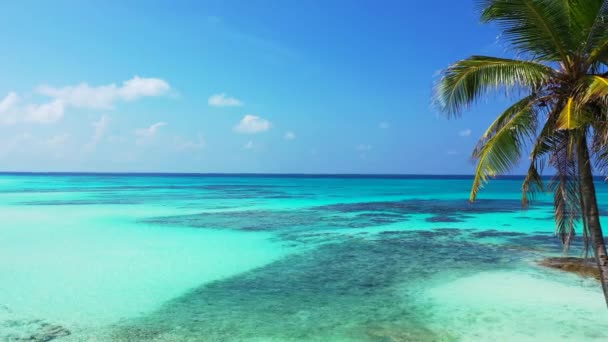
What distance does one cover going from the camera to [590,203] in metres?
4.42

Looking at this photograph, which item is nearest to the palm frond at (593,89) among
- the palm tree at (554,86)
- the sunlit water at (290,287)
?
the palm tree at (554,86)

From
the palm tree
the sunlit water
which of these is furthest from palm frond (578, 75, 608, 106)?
the sunlit water

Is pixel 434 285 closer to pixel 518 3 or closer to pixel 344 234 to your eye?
pixel 518 3

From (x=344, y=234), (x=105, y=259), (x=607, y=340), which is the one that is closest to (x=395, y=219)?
(x=344, y=234)

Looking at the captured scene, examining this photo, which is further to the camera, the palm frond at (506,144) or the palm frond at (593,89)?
the palm frond at (506,144)

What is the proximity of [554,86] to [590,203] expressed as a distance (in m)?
1.33

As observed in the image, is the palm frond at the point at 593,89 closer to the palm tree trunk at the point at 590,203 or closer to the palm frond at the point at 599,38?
the palm frond at the point at 599,38

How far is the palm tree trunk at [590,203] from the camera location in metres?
4.41

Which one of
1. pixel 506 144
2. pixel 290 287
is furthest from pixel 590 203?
pixel 290 287

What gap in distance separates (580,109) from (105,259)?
10.9 meters

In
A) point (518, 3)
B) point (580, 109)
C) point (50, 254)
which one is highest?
point (518, 3)

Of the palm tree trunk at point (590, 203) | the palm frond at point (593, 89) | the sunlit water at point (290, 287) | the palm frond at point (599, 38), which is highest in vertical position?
the palm frond at point (599, 38)

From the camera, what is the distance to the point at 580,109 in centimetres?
405

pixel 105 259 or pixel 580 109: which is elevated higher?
pixel 580 109
